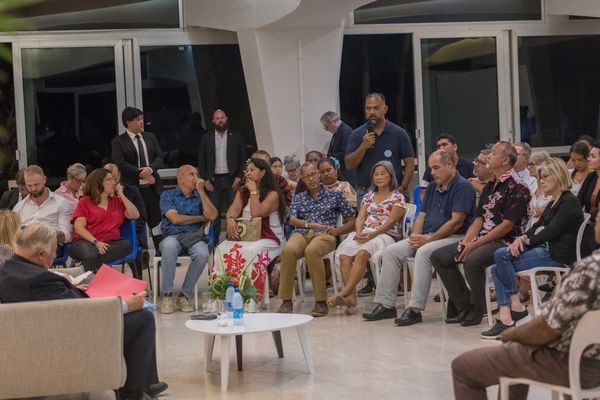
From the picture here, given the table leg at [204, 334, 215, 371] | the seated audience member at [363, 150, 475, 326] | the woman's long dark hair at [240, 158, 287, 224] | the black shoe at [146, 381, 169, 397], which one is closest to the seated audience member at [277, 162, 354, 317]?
the woman's long dark hair at [240, 158, 287, 224]

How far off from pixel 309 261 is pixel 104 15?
616 cm

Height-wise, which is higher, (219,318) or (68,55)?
(68,55)

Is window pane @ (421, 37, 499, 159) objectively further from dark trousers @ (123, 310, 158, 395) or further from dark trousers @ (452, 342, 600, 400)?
dark trousers @ (452, 342, 600, 400)

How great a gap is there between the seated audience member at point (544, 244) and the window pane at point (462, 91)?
6.82m

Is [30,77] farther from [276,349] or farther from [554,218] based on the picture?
[554,218]

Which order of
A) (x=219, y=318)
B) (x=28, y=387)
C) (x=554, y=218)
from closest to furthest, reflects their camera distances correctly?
(x=28, y=387) → (x=219, y=318) → (x=554, y=218)

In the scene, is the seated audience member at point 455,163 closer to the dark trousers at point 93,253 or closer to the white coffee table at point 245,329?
the dark trousers at point 93,253

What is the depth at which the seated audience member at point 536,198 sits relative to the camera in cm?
734

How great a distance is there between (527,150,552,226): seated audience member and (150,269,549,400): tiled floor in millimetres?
944

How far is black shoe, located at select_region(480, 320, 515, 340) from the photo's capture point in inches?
257

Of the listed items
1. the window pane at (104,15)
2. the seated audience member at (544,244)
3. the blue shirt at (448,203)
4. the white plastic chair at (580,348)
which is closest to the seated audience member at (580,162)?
the blue shirt at (448,203)

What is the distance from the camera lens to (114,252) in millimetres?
8367

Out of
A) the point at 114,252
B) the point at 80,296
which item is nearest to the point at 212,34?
the point at 114,252

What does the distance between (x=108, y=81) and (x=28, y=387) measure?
28.1 ft
